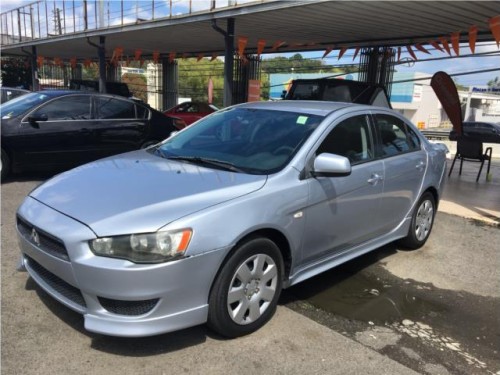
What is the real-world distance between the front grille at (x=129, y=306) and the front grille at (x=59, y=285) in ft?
0.61

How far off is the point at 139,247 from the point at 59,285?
729 millimetres

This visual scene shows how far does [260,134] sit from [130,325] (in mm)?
1956

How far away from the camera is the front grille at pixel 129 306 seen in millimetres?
2746

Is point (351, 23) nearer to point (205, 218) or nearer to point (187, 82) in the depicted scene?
point (205, 218)

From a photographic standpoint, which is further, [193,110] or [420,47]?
[193,110]

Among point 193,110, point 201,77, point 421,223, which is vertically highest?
point 201,77

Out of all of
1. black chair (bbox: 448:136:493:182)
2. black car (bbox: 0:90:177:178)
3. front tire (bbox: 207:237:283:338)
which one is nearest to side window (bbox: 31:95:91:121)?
black car (bbox: 0:90:177:178)

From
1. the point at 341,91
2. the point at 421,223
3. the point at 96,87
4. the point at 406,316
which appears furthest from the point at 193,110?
the point at 406,316

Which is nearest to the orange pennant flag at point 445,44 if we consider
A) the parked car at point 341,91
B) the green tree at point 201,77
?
the parked car at point 341,91

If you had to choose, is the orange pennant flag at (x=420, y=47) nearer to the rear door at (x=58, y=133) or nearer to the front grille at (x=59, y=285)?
the rear door at (x=58, y=133)

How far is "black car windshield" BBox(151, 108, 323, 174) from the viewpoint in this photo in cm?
365

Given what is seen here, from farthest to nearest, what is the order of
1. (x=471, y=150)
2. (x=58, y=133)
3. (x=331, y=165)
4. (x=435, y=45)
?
(x=435, y=45), (x=471, y=150), (x=58, y=133), (x=331, y=165)

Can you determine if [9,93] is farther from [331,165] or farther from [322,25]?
[331,165]

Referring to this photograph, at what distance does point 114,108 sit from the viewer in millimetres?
8172
